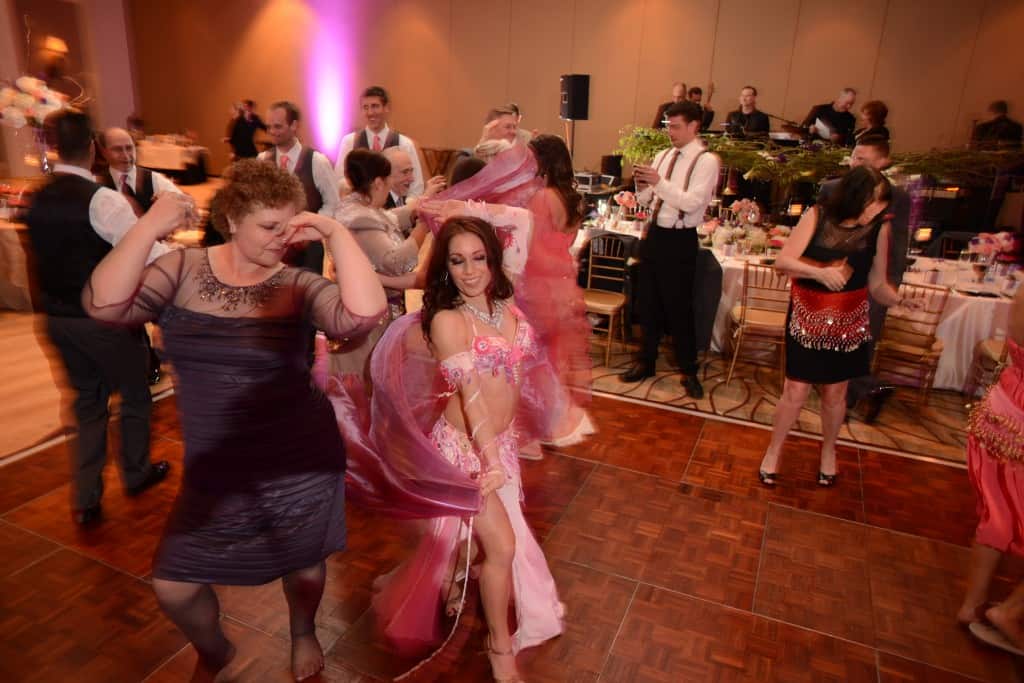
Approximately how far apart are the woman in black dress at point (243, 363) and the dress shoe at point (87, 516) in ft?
4.64

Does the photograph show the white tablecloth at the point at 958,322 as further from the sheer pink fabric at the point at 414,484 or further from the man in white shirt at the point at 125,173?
the man in white shirt at the point at 125,173

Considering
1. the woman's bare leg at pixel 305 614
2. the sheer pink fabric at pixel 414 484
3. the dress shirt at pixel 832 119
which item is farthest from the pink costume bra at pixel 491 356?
the dress shirt at pixel 832 119

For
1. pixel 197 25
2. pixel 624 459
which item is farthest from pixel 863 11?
pixel 197 25

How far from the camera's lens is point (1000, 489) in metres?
2.31

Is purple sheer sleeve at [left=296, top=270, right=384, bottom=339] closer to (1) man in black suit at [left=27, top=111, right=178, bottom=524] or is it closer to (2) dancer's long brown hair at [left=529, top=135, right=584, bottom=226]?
(1) man in black suit at [left=27, top=111, right=178, bottom=524]

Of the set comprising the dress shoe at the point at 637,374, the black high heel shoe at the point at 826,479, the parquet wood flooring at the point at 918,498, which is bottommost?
the parquet wood flooring at the point at 918,498

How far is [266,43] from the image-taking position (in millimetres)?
12594

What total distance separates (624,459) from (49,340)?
2.78m

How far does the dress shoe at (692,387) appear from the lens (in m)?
4.44

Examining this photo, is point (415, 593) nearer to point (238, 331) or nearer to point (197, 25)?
point (238, 331)

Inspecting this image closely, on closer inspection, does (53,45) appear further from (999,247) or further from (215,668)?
(999,247)

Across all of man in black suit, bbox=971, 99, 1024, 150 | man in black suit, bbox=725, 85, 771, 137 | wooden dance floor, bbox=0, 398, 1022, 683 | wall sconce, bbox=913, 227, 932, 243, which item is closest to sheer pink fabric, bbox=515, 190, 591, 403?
wooden dance floor, bbox=0, 398, 1022, 683

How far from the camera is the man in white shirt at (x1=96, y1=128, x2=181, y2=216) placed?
3.42 meters

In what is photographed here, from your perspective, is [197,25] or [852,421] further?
[197,25]
